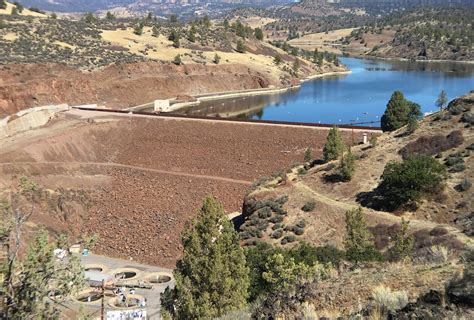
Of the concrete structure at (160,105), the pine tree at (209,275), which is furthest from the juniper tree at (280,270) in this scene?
the concrete structure at (160,105)

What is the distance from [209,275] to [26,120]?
1587 inches

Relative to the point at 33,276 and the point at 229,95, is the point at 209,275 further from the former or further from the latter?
the point at 229,95

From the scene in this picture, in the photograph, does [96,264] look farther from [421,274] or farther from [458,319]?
[458,319]

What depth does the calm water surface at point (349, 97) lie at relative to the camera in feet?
226

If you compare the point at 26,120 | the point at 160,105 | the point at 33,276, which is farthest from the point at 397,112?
the point at 33,276

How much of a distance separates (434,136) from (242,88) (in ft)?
183

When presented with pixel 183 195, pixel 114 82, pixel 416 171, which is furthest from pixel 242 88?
pixel 416 171

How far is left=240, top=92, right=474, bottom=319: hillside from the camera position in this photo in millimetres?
25938

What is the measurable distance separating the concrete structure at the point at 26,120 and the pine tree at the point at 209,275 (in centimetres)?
3655

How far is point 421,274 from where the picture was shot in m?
10.8

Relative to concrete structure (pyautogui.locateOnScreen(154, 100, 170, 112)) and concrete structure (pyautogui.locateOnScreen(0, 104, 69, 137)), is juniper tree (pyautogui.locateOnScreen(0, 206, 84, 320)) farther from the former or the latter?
concrete structure (pyautogui.locateOnScreen(154, 100, 170, 112))

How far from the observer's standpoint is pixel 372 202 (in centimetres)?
2950

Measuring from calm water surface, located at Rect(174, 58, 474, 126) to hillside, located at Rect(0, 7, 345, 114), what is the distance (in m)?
5.37

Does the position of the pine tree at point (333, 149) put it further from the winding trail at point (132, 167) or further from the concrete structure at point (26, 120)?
the concrete structure at point (26, 120)
